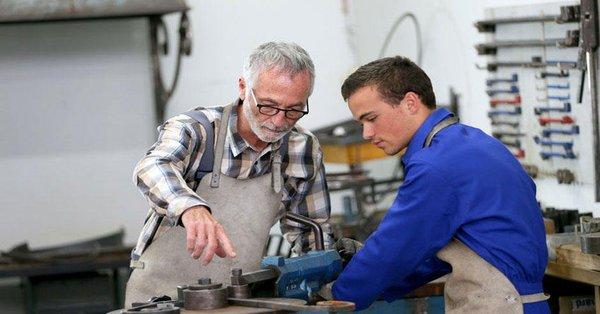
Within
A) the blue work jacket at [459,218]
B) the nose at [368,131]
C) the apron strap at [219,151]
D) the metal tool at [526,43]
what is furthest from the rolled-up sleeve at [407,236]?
the metal tool at [526,43]

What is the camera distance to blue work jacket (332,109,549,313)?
2781mm

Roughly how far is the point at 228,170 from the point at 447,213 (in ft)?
2.27

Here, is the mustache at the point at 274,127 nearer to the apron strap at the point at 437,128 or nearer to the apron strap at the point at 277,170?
the apron strap at the point at 277,170

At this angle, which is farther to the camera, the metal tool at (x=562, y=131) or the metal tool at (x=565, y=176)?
the metal tool at (x=565, y=176)

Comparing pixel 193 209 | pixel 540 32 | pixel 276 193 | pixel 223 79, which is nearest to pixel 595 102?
pixel 540 32

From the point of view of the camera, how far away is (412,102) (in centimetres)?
294

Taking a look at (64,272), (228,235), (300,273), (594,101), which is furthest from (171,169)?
(64,272)

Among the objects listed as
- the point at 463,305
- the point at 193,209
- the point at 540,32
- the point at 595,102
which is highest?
the point at 540,32

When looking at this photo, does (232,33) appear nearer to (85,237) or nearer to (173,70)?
(173,70)

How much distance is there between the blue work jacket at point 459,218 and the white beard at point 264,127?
15.0 inches

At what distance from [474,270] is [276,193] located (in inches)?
26.5

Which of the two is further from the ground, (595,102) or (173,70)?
(173,70)

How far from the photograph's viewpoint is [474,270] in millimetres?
2840

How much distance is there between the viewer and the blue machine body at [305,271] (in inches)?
111
